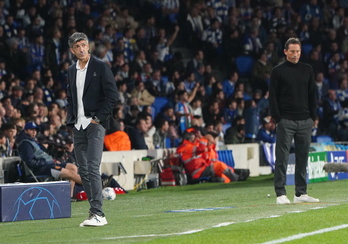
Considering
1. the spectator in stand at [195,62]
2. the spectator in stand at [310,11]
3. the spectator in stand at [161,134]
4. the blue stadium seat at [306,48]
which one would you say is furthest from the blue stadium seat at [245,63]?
the spectator in stand at [161,134]

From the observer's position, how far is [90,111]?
33.8 feet

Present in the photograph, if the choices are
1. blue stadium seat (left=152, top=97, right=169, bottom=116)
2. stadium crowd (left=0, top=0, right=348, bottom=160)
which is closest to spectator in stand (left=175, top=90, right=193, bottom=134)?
stadium crowd (left=0, top=0, right=348, bottom=160)

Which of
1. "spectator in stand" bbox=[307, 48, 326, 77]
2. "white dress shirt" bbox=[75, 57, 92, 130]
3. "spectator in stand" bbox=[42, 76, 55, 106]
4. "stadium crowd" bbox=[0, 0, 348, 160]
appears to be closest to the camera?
"white dress shirt" bbox=[75, 57, 92, 130]

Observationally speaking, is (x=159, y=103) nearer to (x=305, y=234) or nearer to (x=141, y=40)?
(x=141, y=40)

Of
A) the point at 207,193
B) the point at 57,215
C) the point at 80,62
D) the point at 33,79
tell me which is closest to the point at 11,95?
the point at 33,79

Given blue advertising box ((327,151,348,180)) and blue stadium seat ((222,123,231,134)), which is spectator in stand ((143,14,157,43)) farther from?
blue advertising box ((327,151,348,180))

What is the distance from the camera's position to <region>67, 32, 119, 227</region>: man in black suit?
33.6 feet

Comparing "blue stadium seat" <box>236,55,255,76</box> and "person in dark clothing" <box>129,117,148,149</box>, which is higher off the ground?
"blue stadium seat" <box>236,55,255,76</box>

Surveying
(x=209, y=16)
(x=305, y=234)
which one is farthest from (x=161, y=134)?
(x=305, y=234)

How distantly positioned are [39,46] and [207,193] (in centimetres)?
755

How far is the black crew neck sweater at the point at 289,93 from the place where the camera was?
1251cm

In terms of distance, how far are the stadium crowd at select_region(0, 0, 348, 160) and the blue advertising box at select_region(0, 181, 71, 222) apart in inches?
222

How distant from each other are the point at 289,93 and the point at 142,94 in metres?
11.1

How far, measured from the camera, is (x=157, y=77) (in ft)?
80.4
